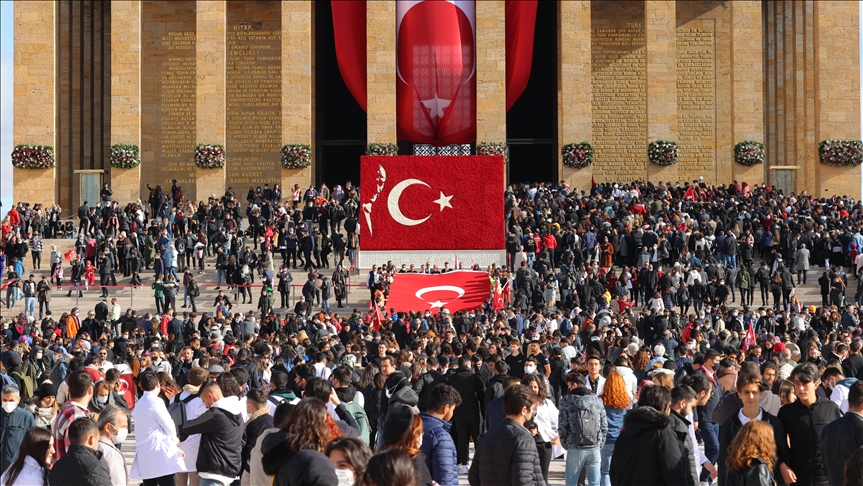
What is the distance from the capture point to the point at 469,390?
1489 cm

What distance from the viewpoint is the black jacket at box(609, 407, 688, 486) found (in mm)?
9594

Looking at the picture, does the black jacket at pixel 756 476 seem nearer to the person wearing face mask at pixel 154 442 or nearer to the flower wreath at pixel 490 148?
the person wearing face mask at pixel 154 442

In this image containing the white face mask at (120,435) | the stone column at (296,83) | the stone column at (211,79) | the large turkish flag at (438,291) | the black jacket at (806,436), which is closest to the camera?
the black jacket at (806,436)

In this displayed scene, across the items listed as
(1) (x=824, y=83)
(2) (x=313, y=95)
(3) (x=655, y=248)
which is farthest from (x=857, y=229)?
(2) (x=313, y=95)

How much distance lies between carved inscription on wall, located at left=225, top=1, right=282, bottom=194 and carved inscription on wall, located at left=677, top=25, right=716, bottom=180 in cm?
1499

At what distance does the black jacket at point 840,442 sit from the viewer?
31.4 feet

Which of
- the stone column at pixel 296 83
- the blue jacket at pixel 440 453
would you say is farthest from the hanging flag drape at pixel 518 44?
the blue jacket at pixel 440 453

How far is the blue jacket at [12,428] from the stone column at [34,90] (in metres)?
37.1

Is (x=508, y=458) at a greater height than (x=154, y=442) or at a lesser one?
greater

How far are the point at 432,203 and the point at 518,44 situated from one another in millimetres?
13220

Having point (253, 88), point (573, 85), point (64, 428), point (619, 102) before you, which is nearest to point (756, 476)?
point (64, 428)

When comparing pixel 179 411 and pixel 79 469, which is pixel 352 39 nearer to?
pixel 179 411

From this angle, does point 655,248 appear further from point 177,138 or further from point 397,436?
point 397,436

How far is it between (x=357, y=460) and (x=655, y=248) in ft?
91.1
